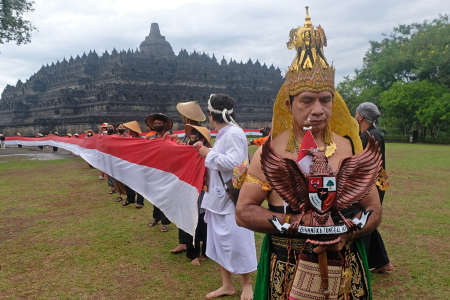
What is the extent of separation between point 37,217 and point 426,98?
105 feet

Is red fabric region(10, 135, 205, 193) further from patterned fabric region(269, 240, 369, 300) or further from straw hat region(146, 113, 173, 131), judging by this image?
patterned fabric region(269, 240, 369, 300)

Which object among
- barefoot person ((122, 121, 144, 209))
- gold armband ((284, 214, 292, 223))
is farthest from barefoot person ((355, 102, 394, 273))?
barefoot person ((122, 121, 144, 209))

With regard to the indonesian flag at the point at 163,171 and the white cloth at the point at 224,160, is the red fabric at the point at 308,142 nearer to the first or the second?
the white cloth at the point at 224,160

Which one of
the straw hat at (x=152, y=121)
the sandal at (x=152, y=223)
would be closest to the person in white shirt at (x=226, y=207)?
the sandal at (x=152, y=223)

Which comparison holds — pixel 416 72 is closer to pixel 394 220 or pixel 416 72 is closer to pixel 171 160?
pixel 394 220

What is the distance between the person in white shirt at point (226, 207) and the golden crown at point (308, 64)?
153 centimetres

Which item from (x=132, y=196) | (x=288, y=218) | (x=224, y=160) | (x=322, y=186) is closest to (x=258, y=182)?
(x=288, y=218)

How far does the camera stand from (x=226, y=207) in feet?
11.2

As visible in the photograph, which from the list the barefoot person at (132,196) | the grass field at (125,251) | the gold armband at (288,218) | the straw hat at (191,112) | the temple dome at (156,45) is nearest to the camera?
the gold armband at (288,218)

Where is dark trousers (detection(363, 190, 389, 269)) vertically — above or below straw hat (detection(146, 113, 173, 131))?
below

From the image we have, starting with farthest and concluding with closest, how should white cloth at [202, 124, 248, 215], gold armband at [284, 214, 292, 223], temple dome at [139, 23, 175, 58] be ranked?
temple dome at [139, 23, 175, 58]
white cloth at [202, 124, 248, 215]
gold armband at [284, 214, 292, 223]

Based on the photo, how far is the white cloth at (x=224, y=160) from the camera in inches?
127

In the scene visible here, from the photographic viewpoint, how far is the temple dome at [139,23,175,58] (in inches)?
2330

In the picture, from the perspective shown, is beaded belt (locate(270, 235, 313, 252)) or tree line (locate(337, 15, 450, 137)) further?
tree line (locate(337, 15, 450, 137))
